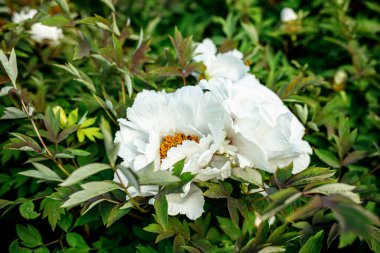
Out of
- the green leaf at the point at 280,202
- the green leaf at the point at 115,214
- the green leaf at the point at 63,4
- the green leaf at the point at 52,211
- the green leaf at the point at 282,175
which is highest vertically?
the green leaf at the point at 63,4

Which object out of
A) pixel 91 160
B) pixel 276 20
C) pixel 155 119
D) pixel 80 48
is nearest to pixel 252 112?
pixel 155 119

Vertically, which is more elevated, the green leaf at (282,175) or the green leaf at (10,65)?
the green leaf at (10,65)

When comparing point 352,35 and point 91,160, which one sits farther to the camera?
point 352,35

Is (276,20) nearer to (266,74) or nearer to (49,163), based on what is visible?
(266,74)

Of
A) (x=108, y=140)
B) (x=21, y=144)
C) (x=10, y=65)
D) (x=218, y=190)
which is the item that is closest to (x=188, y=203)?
(x=218, y=190)

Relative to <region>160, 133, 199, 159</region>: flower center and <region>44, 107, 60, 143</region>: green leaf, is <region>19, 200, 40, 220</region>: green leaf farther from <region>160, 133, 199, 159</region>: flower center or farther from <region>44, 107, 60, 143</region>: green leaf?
<region>160, 133, 199, 159</region>: flower center

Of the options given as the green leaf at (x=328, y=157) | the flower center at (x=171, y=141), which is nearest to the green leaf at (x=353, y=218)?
the flower center at (x=171, y=141)

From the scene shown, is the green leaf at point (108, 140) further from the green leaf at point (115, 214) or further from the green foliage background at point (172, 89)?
the green leaf at point (115, 214)

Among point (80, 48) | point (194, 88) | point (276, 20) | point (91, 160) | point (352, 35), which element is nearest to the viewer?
point (194, 88)
